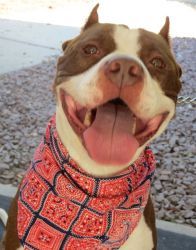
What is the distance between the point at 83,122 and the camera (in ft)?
7.63

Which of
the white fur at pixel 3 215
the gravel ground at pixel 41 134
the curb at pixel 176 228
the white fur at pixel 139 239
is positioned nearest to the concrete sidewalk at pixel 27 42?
the gravel ground at pixel 41 134

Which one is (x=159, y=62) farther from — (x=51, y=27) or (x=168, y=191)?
(x=51, y=27)

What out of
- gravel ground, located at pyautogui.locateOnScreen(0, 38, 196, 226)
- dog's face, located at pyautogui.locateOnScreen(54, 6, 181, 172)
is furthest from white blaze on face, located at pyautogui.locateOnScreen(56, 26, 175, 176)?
gravel ground, located at pyautogui.locateOnScreen(0, 38, 196, 226)

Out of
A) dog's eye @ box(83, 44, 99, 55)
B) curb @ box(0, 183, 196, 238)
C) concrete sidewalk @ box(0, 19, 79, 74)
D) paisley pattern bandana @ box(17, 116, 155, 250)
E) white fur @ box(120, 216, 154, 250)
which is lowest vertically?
concrete sidewalk @ box(0, 19, 79, 74)

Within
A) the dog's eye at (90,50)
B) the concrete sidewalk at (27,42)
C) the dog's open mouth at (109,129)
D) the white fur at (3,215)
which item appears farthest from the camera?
the concrete sidewalk at (27,42)

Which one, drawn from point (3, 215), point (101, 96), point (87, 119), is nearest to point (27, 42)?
point (3, 215)

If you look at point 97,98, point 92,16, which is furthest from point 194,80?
point 97,98

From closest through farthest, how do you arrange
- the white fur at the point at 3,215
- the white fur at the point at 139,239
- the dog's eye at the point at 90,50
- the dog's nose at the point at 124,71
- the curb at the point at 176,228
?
the dog's nose at the point at 124,71
the dog's eye at the point at 90,50
the white fur at the point at 139,239
the white fur at the point at 3,215
the curb at the point at 176,228

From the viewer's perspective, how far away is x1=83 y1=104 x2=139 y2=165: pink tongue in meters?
2.28

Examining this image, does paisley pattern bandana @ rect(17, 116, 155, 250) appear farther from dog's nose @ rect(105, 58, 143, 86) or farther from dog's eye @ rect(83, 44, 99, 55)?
dog's nose @ rect(105, 58, 143, 86)

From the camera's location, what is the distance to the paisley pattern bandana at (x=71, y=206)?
258 centimetres

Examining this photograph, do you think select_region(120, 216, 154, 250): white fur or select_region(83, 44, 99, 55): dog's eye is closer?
select_region(83, 44, 99, 55): dog's eye

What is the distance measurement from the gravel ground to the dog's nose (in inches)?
76.7

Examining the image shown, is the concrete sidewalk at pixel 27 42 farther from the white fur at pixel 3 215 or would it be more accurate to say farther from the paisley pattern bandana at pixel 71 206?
the paisley pattern bandana at pixel 71 206
